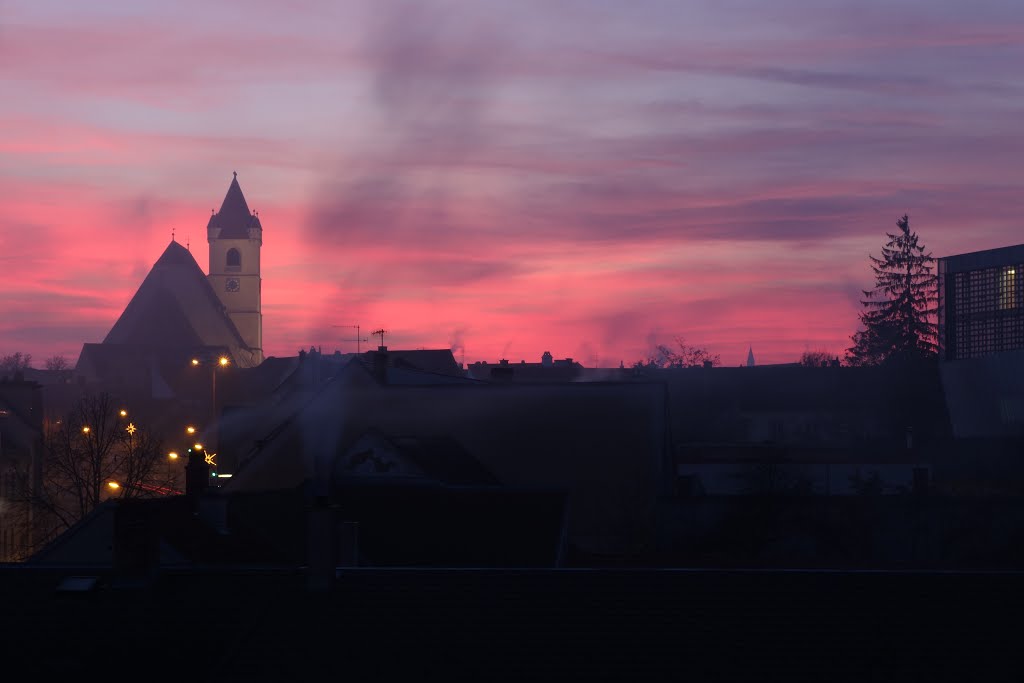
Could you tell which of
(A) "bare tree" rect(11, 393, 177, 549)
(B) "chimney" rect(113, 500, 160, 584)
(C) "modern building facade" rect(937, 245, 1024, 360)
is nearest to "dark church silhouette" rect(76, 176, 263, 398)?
(A) "bare tree" rect(11, 393, 177, 549)

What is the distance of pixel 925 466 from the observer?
61594 mm

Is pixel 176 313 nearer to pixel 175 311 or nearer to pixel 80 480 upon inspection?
pixel 175 311

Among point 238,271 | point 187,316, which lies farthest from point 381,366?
point 238,271

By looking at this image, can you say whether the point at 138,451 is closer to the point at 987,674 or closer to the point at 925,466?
the point at 925,466

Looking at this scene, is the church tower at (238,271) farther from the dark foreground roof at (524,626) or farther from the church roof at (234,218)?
the dark foreground roof at (524,626)

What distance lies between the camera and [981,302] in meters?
113

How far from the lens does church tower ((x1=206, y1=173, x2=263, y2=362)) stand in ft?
625

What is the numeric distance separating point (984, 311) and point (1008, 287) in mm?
4148

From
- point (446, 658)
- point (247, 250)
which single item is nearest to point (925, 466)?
point (446, 658)

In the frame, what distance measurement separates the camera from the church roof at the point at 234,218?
192125mm

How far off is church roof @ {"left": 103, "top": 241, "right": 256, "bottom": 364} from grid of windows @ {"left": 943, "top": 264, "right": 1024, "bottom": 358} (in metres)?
85.9

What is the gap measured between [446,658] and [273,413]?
39.8 metres

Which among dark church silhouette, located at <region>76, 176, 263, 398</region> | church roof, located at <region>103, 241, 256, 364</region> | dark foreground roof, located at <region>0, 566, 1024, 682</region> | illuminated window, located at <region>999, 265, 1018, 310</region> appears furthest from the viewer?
church roof, located at <region>103, 241, 256, 364</region>

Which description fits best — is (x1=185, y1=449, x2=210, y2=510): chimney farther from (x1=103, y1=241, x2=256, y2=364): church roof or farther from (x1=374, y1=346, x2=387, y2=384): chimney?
(x1=103, y1=241, x2=256, y2=364): church roof
